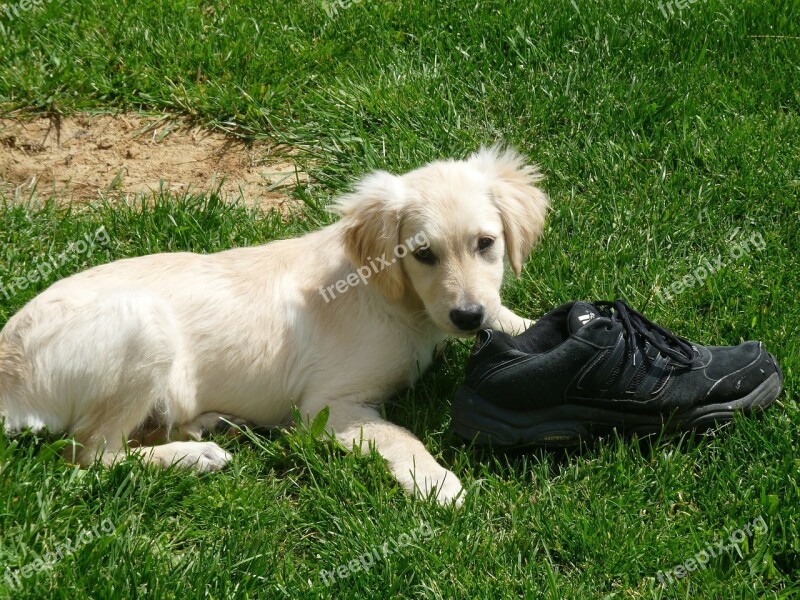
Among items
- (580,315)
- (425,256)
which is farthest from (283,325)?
A: (580,315)

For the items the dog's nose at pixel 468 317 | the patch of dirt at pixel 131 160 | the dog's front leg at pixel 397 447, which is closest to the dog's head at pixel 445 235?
the dog's nose at pixel 468 317

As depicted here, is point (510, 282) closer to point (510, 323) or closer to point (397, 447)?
point (510, 323)

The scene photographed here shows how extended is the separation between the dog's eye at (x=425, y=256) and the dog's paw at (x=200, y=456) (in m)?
1.09

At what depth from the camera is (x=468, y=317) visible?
360 centimetres

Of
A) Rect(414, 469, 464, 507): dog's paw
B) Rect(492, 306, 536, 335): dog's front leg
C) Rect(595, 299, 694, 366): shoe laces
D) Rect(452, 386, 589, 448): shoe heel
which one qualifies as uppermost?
Rect(595, 299, 694, 366): shoe laces

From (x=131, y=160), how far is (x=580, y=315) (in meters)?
3.05

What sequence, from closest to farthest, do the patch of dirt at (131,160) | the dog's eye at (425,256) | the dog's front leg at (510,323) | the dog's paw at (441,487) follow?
the dog's paw at (441,487)
the dog's eye at (425,256)
the dog's front leg at (510,323)
the patch of dirt at (131,160)

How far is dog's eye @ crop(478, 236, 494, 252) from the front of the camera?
3.80 meters

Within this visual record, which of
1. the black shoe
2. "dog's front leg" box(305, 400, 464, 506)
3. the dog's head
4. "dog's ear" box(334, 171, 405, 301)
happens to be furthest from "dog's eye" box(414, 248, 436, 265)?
"dog's front leg" box(305, 400, 464, 506)

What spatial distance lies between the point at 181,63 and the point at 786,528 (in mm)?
4242

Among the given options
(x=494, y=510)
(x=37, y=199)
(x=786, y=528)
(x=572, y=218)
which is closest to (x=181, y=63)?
(x=37, y=199)

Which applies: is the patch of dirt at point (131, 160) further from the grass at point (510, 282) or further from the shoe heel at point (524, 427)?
the shoe heel at point (524, 427)

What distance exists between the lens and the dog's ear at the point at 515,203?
13.0 feet

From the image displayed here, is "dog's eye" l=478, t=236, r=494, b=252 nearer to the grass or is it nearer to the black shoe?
the black shoe
